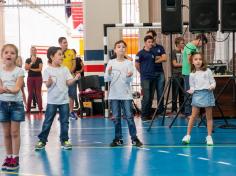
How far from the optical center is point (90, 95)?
34.8 ft

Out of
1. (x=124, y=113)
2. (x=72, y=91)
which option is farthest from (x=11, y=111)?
(x=72, y=91)

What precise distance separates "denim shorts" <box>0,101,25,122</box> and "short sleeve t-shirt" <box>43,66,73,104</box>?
3.54ft

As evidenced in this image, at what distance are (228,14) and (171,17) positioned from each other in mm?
921

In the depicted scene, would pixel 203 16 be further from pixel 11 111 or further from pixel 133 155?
pixel 11 111

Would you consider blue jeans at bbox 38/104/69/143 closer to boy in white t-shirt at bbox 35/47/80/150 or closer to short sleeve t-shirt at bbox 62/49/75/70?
boy in white t-shirt at bbox 35/47/80/150

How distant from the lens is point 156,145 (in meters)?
6.45

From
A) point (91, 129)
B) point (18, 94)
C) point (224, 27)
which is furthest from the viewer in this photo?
point (91, 129)

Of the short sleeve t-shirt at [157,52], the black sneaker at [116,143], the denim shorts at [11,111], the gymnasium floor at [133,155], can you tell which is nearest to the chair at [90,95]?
the short sleeve t-shirt at [157,52]

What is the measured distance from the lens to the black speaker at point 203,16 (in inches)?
298

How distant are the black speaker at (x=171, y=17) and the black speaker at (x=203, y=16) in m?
0.28

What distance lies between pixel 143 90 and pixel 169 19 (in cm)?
193

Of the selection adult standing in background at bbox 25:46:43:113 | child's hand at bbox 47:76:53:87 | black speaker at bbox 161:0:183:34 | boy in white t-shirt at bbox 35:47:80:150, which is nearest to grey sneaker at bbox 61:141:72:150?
boy in white t-shirt at bbox 35:47:80:150

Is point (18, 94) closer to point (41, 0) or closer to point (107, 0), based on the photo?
point (107, 0)

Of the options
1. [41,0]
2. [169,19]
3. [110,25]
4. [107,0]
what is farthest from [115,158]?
[41,0]
